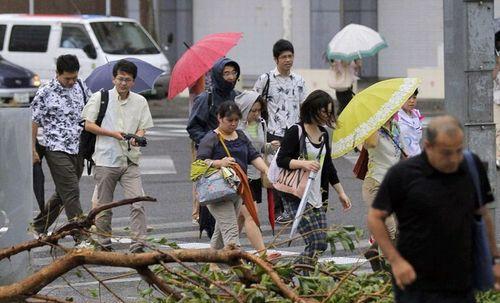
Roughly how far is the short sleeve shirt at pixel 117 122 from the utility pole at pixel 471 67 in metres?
3.30

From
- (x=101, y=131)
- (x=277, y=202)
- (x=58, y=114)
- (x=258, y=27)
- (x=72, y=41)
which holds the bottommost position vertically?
(x=277, y=202)

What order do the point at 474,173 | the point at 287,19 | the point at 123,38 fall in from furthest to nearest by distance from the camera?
the point at 287,19 < the point at 123,38 < the point at 474,173

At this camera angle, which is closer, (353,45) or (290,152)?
(290,152)

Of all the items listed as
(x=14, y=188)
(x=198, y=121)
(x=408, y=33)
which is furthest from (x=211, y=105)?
(x=408, y=33)

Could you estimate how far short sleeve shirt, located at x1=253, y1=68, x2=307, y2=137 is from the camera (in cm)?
1398


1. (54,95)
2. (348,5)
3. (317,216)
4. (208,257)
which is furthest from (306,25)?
(208,257)

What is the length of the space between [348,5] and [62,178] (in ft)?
73.2

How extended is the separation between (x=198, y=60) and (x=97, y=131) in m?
1.76

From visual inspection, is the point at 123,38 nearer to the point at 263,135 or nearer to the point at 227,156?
the point at 263,135

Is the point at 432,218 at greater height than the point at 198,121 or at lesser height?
lesser

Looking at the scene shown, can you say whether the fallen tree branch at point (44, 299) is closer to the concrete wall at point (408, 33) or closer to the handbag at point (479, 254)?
the handbag at point (479, 254)

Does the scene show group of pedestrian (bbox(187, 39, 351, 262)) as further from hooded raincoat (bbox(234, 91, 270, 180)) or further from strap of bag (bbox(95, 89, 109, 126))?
strap of bag (bbox(95, 89, 109, 126))

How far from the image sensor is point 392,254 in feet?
20.6

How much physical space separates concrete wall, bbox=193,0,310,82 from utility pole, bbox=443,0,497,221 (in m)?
24.5
